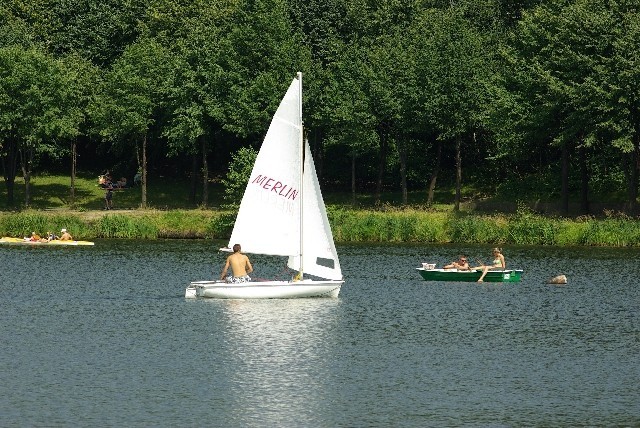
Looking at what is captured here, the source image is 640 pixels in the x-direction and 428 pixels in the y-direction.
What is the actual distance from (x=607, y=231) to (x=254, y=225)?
124 ft

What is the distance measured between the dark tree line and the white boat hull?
40.4m

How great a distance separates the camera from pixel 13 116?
352 ft

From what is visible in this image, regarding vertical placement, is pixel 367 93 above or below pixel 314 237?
above

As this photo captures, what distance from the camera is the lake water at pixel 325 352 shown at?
35562 millimetres

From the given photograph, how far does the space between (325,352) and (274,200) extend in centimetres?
1308

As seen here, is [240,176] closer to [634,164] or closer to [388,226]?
[388,226]

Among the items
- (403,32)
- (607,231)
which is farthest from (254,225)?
Result: (403,32)

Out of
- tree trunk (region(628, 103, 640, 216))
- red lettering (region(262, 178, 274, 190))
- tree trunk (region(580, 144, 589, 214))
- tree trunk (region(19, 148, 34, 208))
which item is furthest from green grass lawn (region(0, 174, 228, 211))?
red lettering (region(262, 178, 274, 190))

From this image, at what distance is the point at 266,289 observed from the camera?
5662 centimetres

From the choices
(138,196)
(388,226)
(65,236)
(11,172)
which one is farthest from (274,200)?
(138,196)

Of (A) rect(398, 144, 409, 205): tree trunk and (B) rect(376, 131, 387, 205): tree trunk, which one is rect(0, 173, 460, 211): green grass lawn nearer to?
(A) rect(398, 144, 409, 205): tree trunk

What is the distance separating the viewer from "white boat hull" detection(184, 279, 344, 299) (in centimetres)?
5638

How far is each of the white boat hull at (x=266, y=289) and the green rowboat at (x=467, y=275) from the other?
439 inches

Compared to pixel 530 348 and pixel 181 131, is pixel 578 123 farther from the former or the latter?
pixel 530 348
